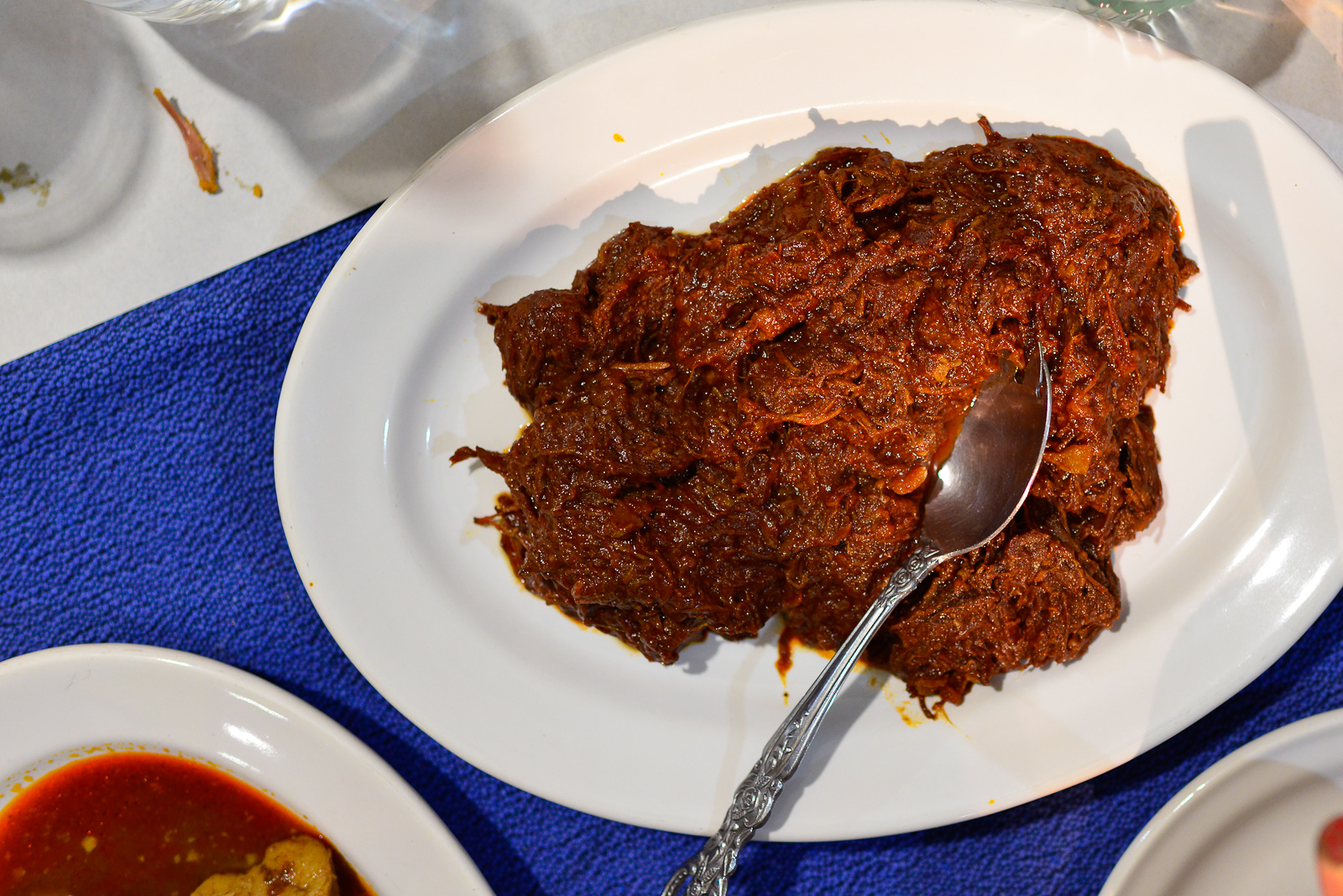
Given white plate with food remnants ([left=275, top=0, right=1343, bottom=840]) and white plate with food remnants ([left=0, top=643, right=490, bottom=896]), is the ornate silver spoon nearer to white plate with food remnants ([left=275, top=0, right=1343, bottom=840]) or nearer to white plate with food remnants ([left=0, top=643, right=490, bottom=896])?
white plate with food remnants ([left=275, top=0, right=1343, bottom=840])

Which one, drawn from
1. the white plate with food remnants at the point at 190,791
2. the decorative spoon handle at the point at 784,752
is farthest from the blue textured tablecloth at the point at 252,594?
the decorative spoon handle at the point at 784,752

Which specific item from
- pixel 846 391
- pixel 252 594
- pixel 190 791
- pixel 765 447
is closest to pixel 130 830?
pixel 190 791

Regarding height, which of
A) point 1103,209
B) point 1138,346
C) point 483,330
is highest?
point 1103,209

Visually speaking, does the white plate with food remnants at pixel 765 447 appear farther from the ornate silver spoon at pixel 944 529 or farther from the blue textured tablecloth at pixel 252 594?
the blue textured tablecloth at pixel 252 594

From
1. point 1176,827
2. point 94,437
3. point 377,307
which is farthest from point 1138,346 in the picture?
point 94,437

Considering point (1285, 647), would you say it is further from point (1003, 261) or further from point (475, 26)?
point (475, 26)

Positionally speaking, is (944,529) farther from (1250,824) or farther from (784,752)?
(1250,824)

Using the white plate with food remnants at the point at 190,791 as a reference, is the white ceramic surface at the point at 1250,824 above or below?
above
